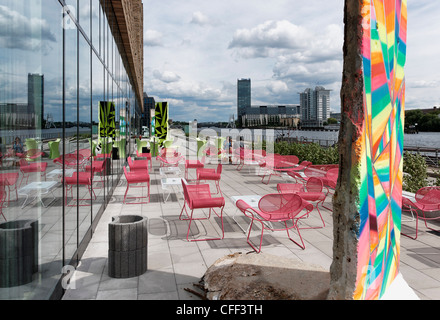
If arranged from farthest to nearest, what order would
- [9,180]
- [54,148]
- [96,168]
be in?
1. [96,168]
2. [54,148]
3. [9,180]

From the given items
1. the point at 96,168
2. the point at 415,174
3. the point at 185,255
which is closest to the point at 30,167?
the point at 185,255

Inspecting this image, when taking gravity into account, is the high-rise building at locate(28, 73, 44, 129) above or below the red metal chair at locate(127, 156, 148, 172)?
above

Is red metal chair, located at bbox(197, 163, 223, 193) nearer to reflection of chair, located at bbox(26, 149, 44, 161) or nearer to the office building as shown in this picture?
reflection of chair, located at bbox(26, 149, 44, 161)

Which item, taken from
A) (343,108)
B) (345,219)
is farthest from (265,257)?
(343,108)

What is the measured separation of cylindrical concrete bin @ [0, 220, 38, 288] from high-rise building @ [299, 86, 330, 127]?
97644mm

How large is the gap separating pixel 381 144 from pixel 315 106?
99.9m

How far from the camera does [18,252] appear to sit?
9.42 feet

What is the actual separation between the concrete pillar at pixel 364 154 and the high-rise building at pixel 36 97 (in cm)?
254

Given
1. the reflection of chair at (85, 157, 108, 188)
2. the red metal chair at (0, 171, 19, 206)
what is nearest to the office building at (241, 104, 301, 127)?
the reflection of chair at (85, 157, 108, 188)

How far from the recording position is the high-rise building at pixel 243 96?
10600 centimetres

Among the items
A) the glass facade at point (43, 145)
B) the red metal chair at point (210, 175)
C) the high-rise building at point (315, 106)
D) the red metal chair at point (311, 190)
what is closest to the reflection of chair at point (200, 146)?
the red metal chair at point (210, 175)

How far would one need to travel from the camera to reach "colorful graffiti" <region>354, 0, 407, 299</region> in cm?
279

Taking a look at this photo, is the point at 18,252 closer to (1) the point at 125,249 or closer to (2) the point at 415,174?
(1) the point at 125,249

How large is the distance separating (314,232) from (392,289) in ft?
10.3
